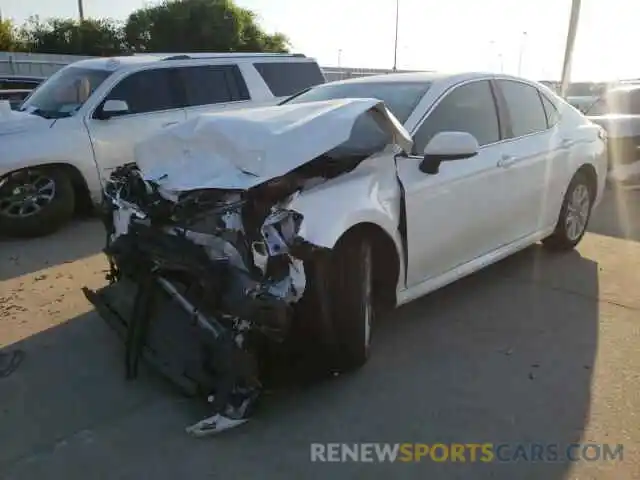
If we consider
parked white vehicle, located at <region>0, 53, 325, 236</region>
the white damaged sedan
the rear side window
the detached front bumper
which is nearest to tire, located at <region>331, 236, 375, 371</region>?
the white damaged sedan

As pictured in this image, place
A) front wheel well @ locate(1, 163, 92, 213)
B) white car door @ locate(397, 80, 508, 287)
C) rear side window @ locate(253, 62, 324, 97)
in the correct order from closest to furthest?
white car door @ locate(397, 80, 508, 287), front wheel well @ locate(1, 163, 92, 213), rear side window @ locate(253, 62, 324, 97)

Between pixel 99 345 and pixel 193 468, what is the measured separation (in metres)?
1.56

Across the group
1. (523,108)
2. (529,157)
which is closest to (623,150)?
(523,108)

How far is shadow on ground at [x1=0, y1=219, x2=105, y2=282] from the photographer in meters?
5.86

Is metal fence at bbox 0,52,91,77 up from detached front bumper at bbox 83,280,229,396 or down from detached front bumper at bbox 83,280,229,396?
up

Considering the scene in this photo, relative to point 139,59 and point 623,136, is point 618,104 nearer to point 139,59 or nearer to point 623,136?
point 623,136

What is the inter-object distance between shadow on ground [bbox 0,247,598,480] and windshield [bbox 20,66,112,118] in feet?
12.1

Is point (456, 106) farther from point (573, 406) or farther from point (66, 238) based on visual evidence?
point (66, 238)

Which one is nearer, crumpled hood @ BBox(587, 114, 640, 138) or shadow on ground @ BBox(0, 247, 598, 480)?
shadow on ground @ BBox(0, 247, 598, 480)

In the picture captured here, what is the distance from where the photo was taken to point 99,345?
4.09 meters

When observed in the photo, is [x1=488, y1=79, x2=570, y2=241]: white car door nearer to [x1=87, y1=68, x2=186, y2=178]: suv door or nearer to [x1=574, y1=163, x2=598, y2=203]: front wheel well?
[x1=574, y1=163, x2=598, y2=203]: front wheel well

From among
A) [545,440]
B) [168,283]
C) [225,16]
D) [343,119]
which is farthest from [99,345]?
[225,16]

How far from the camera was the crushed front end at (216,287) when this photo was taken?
304 centimetres

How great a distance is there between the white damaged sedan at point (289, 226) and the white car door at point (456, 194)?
1 cm
